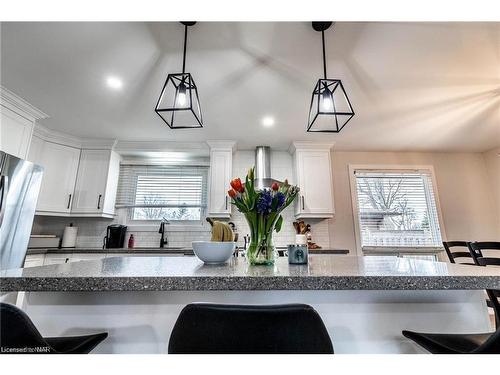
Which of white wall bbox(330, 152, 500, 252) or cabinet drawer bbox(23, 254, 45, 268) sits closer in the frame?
cabinet drawer bbox(23, 254, 45, 268)

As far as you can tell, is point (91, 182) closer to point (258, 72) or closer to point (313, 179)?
point (258, 72)

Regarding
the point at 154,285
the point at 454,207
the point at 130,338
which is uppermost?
the point at 454,207

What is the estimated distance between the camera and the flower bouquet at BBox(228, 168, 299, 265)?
1087 millimetres

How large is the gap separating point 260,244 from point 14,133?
9.21 ft

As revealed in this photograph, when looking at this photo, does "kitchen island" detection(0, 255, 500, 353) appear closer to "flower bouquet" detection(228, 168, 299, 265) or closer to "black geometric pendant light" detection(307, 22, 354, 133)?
"flower bouquet" detection(228, 168, 299, 265)

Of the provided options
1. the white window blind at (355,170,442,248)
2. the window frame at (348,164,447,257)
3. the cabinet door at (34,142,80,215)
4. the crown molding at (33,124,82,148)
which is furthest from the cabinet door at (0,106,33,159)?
the white window blind at (355,170,442,248)

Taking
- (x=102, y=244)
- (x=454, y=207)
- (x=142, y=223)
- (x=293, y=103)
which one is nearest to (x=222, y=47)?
(x=293, y=103)

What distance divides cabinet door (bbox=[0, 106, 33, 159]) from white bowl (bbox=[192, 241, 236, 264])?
2.46 metres

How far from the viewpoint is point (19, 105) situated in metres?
2.39

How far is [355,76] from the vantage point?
2.10 m

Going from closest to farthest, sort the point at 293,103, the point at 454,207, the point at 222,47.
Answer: the point at 222,47 → the point at 293,103 → the point at 454,207

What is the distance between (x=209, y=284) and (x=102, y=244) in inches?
127

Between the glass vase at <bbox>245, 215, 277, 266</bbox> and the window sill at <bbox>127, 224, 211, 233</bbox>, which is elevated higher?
the window sill at <bbox>127, 224, 211, 233</bbox>
